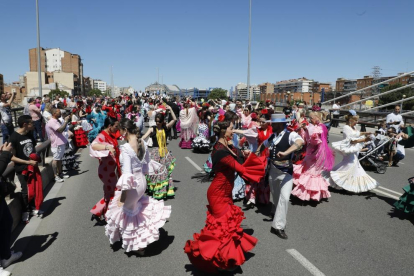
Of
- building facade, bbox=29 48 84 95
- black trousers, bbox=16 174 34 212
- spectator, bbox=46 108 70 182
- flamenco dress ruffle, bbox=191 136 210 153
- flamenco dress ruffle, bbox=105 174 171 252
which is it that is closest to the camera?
flamenco dress ruffle, bbox=105 174 171 252

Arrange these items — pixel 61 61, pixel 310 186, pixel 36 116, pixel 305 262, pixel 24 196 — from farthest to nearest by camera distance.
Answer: pixel 61 61, pixel 36 116, pixel 310 186, pixel 24 196, pixel 305 262

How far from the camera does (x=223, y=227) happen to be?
137 inches

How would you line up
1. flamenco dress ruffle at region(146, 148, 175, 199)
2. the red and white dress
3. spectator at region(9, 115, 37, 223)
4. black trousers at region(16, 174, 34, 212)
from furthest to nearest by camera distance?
1. flamenco dress ruffle at region(146, 148, 175, 199)
2. black trousers at region(16, 174, 34, 212)
3. the red and white dress
4. spectator at region(9, 115, 37, 223)

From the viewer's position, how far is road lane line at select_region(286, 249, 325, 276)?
12.3ft

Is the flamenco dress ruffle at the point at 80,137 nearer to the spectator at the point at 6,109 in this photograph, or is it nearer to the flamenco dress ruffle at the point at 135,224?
the spectator at the point at 6,109

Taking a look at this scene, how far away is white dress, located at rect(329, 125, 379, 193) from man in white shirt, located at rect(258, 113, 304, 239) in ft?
8.23

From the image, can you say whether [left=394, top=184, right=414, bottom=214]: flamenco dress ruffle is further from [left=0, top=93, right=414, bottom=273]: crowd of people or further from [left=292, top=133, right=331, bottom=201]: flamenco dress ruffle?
[left=292, top=133, right=331, bottom=201]: flamenco dress ruffle

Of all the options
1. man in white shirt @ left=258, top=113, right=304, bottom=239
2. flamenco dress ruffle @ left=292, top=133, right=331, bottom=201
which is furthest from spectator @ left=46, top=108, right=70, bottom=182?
flamenco dress ruffle @ left=292, top=133, right=331, bottom=201

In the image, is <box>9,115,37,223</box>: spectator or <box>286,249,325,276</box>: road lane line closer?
<box>286,249,325,276</box>: road lane line

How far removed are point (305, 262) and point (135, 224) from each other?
90.1 inches

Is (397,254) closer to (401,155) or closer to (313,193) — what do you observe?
(313,193)

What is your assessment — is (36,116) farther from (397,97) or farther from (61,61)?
(61,61)

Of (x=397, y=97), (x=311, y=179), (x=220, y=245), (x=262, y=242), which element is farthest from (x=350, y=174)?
(x=397, y=97)

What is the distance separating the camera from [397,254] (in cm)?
422
